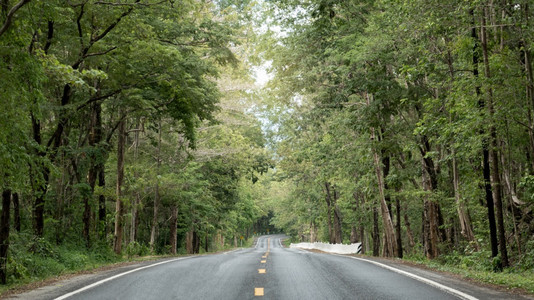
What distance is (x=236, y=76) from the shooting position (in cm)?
2764

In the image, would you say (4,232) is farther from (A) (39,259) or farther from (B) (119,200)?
(B) (119,200)

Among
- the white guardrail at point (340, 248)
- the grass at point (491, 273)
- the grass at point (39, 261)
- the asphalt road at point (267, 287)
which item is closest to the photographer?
the asphalt road at point (267, 287)

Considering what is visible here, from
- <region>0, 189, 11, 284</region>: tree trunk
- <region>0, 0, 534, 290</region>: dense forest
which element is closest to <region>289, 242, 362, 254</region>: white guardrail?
<region>0, 0, 534, 290</region>: dense forest

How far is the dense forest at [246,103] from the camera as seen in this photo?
10680 mm

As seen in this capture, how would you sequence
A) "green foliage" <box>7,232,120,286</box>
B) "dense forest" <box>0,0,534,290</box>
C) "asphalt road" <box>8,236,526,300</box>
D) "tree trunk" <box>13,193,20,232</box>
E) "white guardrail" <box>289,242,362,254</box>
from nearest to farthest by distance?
1. "asphalt road" <box>8,236,526,300</box>
2. "green foliage" <box>7,232,120,286</box>
3. "dense forest" <box>0,0,534,290</box>
4. "tree trunk" <box>13,193,20,232</box>
5. "white guardrail" <box>289,242,362,254</box>

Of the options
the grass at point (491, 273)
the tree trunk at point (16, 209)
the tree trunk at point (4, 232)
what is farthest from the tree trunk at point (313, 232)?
the tree trunk at point (4, 232)

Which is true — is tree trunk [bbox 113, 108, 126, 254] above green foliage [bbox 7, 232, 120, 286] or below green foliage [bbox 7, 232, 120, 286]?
above

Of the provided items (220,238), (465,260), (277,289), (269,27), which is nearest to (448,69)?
(465,260)

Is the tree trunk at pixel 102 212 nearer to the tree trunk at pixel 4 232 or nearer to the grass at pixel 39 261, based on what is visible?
the grass at pixel 39 261

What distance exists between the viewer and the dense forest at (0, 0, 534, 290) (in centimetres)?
1068

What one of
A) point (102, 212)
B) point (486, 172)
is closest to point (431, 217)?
point (486, 172)

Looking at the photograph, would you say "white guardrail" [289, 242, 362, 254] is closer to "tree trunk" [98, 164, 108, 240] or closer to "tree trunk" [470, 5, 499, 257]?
"tree trunk" [98, 164, 108, 240]

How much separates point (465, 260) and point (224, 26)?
11.4 m

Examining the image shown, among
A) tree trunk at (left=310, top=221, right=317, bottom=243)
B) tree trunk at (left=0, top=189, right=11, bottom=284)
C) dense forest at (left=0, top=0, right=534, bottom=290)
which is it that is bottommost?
tree trunk at (left=310, top=221, right=317, bottom=243)
